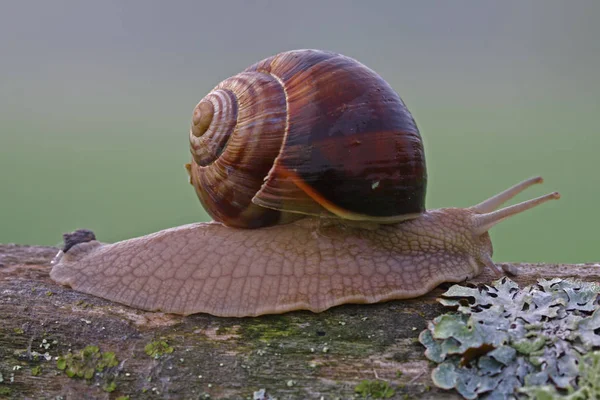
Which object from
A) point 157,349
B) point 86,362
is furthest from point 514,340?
point 86,362

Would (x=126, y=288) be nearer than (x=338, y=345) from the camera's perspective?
No

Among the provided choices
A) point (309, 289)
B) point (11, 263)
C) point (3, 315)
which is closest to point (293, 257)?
point (309, 289)

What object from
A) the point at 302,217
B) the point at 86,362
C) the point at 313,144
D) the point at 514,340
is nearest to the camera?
the point at 514,340

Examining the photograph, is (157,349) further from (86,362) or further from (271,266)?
(271,266)

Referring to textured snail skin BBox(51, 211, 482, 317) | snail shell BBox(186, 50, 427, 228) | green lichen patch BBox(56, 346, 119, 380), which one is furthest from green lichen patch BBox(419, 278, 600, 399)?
green lichen patch BBox(56, 346, 119, 380)

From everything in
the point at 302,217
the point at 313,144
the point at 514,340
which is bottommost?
the point at 514,340

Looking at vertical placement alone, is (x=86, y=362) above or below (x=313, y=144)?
below

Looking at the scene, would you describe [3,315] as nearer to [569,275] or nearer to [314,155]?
[314,155]
